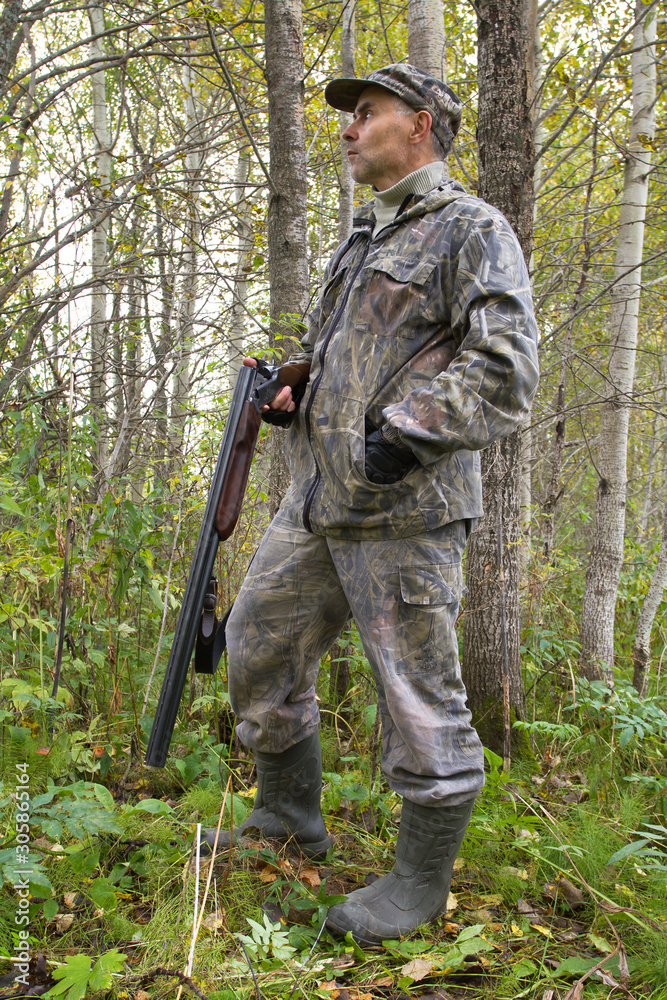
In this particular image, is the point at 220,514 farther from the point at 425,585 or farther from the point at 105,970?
the point at 105,970

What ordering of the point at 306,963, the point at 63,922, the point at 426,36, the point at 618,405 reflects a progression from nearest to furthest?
the point at 306,963, the point at 63,922, the point at 426,36, the point at 618,405

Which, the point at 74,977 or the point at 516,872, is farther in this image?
the point at 516,872

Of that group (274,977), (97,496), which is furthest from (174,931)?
(97,496)

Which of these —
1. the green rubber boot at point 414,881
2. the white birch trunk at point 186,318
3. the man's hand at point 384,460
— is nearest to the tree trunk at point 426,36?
the white birch trunk at point 186,318

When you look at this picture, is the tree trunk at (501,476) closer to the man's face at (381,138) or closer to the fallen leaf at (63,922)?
the man's face at (381,138)

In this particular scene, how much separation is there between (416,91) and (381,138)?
0.58 feet

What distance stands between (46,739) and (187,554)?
1161 mm

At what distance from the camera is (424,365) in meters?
2.31

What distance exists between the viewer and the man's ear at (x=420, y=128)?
7.88 feet

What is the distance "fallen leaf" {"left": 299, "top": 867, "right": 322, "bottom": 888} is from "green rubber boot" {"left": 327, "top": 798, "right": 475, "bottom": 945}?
9.8 inches

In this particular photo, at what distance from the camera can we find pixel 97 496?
420 centimetres

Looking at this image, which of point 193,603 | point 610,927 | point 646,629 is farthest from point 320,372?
point 646,629

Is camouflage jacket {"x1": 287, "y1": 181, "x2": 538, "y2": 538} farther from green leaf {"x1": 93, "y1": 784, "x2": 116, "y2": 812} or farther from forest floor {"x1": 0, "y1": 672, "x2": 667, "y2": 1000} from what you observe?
green leaf {"x1": 93, "y1": 784, "x2": 116, "y2": 812}

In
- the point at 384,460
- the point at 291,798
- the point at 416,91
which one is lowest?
the point at 291,798
